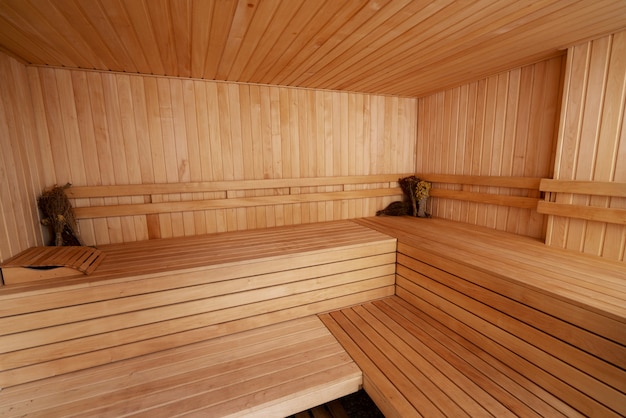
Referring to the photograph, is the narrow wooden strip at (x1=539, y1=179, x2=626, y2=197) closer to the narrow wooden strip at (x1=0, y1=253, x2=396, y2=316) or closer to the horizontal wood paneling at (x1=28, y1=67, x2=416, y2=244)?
the horizontal wood paneling at (x1=28, y1=67, x2=416, y2=244)

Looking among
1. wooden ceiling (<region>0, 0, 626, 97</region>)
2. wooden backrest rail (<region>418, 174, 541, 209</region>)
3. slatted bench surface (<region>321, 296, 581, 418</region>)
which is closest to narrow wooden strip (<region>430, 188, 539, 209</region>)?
wooden backrest rail (<region>418, 174, 541, 209</region>)

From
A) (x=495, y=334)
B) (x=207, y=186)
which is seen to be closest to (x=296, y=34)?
(x=207, y=186)

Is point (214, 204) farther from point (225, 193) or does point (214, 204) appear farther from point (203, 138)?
point (203, 138)

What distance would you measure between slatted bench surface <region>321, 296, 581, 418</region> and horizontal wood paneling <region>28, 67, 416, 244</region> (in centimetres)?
162

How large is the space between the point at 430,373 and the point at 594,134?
2.12 metres

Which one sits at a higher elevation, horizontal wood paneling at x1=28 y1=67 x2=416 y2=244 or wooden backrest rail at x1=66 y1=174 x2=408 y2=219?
horizontal wood paneling at x1=28 y1=67 x2=416 y2=244

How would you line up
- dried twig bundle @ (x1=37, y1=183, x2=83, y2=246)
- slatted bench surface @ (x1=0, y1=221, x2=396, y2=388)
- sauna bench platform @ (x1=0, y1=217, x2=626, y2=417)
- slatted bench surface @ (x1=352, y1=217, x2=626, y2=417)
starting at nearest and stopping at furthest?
slatted bench surface @ (x1=352, y1=217, x2=626, y2=417) < sauna bench platform @ (x1=0, y1=217, x2=626, y2=417) < slatted bench surface @ (x1=0, y1=221, x2=396, y2=388) < dried twig bundle @ (x1=37, y1=183, x2=83, y2=246)

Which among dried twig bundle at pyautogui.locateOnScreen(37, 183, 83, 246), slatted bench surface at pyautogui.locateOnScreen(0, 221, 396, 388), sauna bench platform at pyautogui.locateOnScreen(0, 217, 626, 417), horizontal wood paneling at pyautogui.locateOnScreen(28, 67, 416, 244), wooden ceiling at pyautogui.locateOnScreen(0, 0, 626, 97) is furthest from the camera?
horizontal wood paneling at pyautogui.locateOnScreen(28, 67, 416, 244)

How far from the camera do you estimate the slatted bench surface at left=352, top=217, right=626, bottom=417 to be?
131 centimetres

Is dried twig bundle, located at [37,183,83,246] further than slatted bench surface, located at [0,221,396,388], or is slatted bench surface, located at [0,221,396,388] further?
dried twig bundle, located at [37,183,83,246]

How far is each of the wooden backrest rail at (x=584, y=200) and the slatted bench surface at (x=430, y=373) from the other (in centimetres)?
130

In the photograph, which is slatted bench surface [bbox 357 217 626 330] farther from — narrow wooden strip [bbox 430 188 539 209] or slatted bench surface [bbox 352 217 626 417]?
narrow wooden strip [bbox 430 188 539 209]

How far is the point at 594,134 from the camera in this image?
2057 millimetres

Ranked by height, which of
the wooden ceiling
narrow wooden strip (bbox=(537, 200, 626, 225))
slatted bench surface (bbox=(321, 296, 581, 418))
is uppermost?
the wooden ceiling
